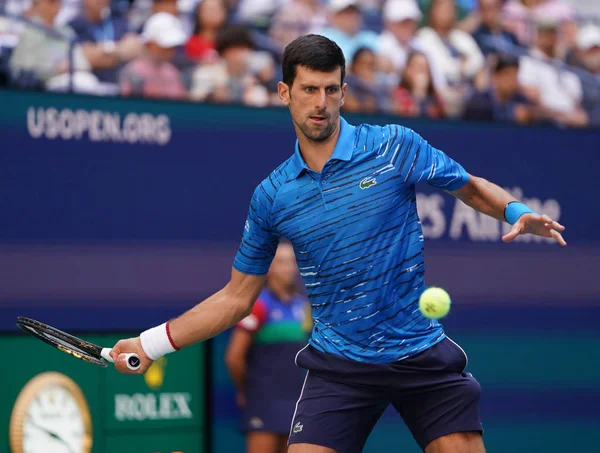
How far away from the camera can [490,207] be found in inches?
152

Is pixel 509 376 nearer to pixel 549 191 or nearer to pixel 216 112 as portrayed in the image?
pixel 549 191

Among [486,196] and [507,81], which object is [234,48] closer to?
[507,81]

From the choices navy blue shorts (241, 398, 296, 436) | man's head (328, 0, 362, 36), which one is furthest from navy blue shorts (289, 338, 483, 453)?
man's head (328, 0, 362, 36)

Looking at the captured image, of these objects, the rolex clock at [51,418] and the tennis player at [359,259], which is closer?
the tennis player at [359,259]

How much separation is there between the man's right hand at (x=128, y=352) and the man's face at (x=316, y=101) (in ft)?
3.50

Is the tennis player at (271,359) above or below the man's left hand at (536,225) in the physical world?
below

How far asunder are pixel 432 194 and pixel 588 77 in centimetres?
216

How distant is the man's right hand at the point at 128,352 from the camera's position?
392 centimetres

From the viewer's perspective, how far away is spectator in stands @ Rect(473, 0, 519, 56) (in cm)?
845

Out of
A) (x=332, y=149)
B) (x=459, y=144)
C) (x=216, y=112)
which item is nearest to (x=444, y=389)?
(x=332, y=149)

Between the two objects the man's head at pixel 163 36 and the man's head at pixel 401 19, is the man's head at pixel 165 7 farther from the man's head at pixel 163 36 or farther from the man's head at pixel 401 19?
the man's head at pixel 401 19

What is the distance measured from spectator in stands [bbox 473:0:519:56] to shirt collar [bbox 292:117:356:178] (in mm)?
4815

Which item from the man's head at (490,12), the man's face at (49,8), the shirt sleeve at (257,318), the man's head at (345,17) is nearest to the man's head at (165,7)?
the man's face at (49,8)

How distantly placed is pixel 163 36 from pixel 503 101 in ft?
9.33
